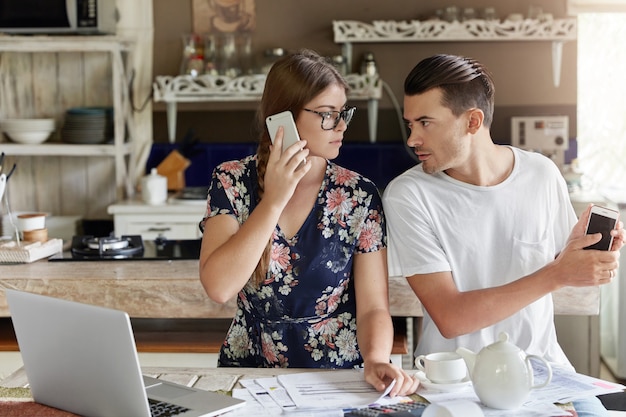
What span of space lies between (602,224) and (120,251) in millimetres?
1832

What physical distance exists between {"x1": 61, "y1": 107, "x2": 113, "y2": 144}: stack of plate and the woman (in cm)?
269

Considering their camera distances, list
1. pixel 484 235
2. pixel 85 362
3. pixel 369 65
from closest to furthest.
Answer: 1. pixel 85 362
2. pixel 484 235
3. pixel 369 65

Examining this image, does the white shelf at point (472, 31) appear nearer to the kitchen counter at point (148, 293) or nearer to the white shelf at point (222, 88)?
the white shelf at point (222, 88)

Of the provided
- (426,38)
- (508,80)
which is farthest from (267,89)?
(508,80)

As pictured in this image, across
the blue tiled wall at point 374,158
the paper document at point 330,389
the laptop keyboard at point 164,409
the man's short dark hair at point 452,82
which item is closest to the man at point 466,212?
the man's short dark hair at point 452,82

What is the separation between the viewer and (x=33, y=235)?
323cm

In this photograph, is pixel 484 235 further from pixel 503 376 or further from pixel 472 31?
pixel 472 31

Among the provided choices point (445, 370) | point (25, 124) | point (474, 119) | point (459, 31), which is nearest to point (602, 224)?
point (474, 119)

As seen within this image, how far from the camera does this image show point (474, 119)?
221cm

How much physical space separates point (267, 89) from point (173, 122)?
9.36 feet

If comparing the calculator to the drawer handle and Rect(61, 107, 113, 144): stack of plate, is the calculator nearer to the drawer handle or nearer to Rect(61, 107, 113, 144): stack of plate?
the drawer handle

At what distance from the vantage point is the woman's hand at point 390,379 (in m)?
1.76

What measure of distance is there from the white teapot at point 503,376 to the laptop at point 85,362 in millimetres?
472

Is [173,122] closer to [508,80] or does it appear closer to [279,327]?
[508,80]
